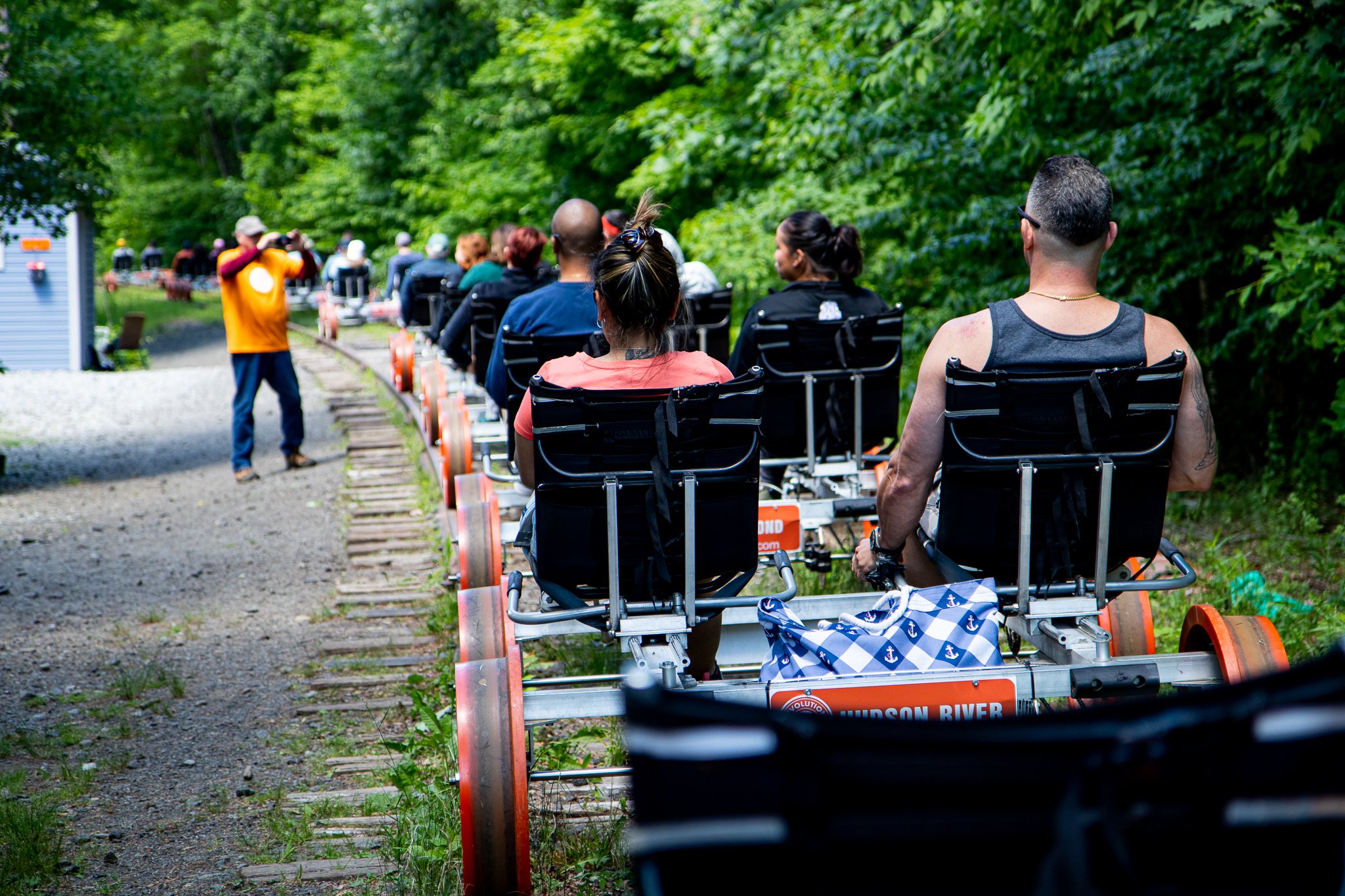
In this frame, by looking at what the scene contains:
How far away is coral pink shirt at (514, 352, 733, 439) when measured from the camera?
3949 mm

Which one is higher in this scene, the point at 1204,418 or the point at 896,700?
the point at 1204,418

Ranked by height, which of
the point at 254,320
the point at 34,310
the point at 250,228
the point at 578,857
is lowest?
the point at 578,857

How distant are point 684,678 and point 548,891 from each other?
30.1 inches

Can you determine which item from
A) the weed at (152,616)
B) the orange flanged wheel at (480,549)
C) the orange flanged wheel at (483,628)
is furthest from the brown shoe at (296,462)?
the orange flanged wheel at (483,628)

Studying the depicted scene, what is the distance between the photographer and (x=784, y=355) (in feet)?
20.9

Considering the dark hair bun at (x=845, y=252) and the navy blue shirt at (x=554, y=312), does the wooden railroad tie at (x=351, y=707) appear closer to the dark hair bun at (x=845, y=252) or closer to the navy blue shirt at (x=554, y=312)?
the navy blue shirt at (x=554, y=312)

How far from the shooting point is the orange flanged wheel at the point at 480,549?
19.5 feet

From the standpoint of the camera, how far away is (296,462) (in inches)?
485

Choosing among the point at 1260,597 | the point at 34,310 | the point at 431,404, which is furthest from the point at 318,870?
the point at 34,310

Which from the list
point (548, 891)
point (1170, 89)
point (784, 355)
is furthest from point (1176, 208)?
point (548, 891)

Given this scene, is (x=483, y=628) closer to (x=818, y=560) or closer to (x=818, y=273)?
(x=818, y=560)

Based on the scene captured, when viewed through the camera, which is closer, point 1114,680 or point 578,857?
point 1114,680

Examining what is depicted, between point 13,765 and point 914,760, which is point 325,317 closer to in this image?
point 13,765

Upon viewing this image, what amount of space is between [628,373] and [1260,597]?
389cm
